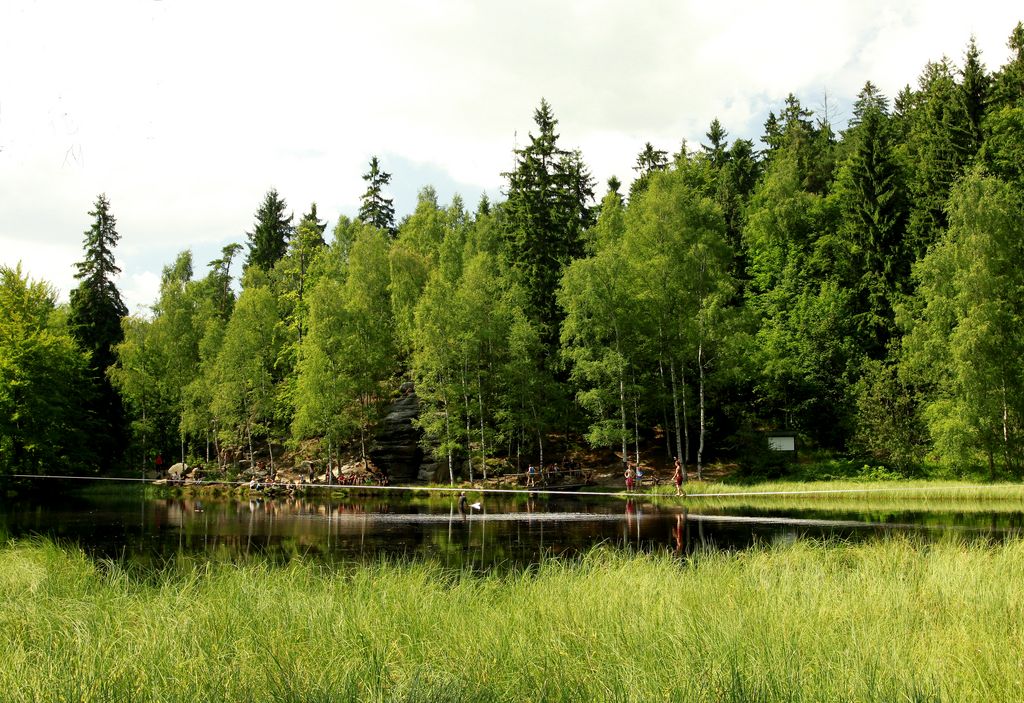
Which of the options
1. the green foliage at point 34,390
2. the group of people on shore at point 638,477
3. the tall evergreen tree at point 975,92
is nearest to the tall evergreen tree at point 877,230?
the tall evergreen tree at point 975,92

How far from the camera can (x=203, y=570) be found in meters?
14.1

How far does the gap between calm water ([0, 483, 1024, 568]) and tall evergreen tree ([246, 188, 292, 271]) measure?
165 feet

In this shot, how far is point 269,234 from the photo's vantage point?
82312 millimetres

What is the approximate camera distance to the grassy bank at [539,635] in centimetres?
554

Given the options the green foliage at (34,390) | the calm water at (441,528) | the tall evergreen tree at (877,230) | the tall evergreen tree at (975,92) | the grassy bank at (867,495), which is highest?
the tall evergreen tree at (975,92)

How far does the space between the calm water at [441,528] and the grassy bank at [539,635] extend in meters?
4.73

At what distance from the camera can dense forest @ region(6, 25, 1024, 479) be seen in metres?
38.4

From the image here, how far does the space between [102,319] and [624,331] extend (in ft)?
144

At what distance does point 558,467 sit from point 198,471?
26157 millimetres

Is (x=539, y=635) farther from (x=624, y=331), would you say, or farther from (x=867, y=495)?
(x=624, y=331)

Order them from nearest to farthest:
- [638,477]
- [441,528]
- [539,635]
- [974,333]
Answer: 1. [539,635]
2. [441,528]
3. [974,333]
4. [638,477]

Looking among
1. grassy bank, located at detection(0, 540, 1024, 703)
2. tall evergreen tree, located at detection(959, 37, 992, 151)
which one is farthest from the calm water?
tall evergreen tree, located at detection(959, 37, 992, 151)

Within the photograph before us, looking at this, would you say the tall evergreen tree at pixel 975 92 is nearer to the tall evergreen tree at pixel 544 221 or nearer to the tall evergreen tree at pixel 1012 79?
the tall evergreen tree at pixel 1012 79

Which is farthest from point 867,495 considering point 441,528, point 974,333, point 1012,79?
point 1012,79
